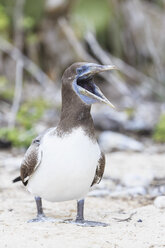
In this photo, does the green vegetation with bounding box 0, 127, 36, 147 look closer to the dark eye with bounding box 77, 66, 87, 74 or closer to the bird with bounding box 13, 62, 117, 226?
the bird with bounding box 13, 62, 117, 226

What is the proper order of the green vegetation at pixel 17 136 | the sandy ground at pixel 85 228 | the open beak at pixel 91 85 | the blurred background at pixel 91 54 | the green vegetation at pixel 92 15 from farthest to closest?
the green vegetation at pixel 92 15, the blurred background at pixel 91 54, the green vegetation at pixel 17 136, the open beak at pixel 91 85, the sandy ground at pixel 85 228

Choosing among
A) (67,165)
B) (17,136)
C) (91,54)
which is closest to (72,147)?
(67,165)

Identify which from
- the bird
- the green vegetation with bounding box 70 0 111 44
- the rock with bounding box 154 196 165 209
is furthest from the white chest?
the green vegetation with bounding box 70 0 111 44

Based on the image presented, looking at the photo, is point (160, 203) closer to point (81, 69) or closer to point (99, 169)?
point (99, 169)

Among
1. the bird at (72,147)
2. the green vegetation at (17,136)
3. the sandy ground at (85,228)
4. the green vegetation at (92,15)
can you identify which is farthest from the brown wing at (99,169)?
the green vegetation at (92,15)

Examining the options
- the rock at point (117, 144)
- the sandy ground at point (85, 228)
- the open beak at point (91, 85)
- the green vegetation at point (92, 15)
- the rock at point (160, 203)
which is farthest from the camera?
the green vegetation at point (92, 15)

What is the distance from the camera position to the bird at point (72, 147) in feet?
11.8

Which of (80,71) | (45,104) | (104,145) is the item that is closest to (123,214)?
(80,71)

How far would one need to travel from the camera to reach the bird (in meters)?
3.60

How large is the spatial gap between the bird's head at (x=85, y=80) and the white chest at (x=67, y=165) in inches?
10.9

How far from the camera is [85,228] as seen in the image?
3.66 m

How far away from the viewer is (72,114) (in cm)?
365

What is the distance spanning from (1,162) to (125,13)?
10.5 metres

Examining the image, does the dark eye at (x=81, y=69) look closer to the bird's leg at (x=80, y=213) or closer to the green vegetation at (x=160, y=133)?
the bird's leg at (x=80, y=213)
